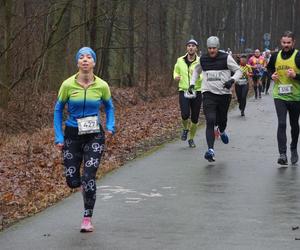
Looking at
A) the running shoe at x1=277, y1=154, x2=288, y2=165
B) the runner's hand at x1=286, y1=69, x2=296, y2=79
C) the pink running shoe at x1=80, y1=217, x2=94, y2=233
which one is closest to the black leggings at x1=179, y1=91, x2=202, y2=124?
the running shoe at x1=277, y1=154, x2=288, y2=165

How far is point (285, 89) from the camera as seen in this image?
35.4 feet

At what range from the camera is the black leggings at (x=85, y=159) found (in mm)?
7109

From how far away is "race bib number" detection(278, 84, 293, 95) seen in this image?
10750 millimetres

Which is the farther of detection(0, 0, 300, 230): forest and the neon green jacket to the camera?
the neon green jacket

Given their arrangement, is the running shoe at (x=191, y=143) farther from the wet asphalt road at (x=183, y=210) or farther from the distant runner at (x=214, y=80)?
the distant runner at (x=214, y=80)

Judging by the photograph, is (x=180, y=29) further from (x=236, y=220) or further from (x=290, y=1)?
(x=290, y=1)

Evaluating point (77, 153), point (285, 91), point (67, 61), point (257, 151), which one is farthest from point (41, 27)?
point (77, 153)

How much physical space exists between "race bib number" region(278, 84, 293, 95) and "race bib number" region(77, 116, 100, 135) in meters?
4.42

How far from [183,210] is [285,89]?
353 cm

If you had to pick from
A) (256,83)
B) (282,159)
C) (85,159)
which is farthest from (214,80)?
(256,83)

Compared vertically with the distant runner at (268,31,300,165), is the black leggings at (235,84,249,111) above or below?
below

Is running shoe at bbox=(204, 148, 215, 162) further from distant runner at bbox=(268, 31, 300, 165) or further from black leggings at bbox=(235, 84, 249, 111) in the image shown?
black leggings at bbox=(235, 84, 249, 111)

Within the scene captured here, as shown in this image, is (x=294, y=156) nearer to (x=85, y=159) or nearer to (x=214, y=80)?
(x=214, y=80)

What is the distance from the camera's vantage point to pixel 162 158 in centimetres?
1231
